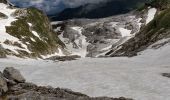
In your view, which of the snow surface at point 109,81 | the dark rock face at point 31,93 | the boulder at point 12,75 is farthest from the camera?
the boulder at point 12,75

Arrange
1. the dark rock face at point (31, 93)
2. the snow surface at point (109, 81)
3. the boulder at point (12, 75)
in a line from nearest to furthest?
1. the dark rock face at point (31, 93)
2. the snow surface at point (109, 81)
3. the boulder at point (12, 75)

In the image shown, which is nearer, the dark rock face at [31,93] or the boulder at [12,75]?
the dark rock face at [31,93]

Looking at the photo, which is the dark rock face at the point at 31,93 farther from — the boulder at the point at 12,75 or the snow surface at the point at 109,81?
the snow surface at the point at 109,81

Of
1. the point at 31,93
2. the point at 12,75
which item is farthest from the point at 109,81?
the point at 31,93

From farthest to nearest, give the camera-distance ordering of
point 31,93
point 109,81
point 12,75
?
point 109,81 < point 12,75 < point 31,93

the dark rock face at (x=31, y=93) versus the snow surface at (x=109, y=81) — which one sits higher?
the snow surface at (x=109, y=81)

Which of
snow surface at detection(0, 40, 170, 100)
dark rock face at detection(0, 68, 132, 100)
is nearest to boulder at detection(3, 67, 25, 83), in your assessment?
dark rock face at detection(0, 68, 132, 100)

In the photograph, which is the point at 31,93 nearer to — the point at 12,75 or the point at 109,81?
the point at 12,75

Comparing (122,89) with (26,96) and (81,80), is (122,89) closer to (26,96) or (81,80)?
(81,80)

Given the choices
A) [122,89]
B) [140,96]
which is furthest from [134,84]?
[140,96]

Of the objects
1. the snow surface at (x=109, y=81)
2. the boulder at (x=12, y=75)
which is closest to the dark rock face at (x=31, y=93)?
the boulder at (x=12, y=75)

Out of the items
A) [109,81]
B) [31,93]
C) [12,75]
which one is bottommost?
[31,93]

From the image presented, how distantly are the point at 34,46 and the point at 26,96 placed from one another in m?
148

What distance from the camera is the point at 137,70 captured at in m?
55.7
